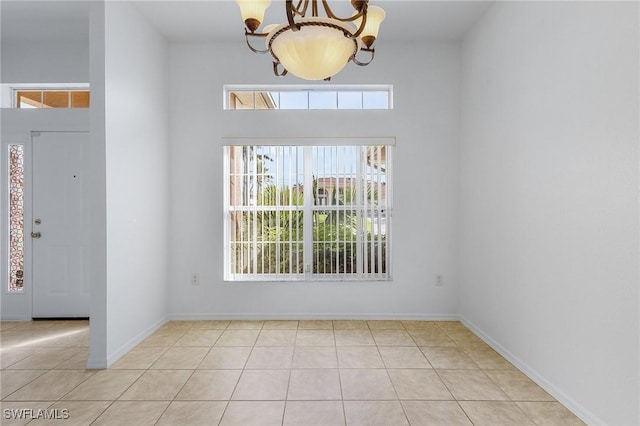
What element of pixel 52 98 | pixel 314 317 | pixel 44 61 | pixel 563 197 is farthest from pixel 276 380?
pixel 44 61

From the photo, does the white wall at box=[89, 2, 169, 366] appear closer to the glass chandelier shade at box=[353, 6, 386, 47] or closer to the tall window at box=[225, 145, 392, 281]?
the tall window at box=[225, 145, 392, 281]

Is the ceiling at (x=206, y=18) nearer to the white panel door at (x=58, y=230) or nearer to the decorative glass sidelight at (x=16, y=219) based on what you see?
the white panel door at (x=58, y=230)

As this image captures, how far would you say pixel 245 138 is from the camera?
357 centimetres

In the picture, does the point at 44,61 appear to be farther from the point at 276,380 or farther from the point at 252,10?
the point at 276,380

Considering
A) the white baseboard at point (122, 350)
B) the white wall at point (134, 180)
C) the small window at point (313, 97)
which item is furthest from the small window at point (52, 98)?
the white baseboard at point (122, 350)

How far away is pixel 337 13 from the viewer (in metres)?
3.00

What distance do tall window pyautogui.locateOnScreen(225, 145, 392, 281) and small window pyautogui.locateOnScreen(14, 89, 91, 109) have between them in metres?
1.72

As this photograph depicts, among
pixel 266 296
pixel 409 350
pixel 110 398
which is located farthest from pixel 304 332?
pixel 110 398

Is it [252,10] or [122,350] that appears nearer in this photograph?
[252,10]

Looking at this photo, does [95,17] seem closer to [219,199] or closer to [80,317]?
[219,199]

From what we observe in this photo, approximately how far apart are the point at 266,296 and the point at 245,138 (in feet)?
5.72

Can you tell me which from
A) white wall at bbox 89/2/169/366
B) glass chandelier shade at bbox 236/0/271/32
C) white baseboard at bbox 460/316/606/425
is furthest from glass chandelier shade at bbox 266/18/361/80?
white baseboard at bbox 460/316/606/425

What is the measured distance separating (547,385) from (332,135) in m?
2.79

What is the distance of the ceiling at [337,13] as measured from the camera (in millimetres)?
2908
